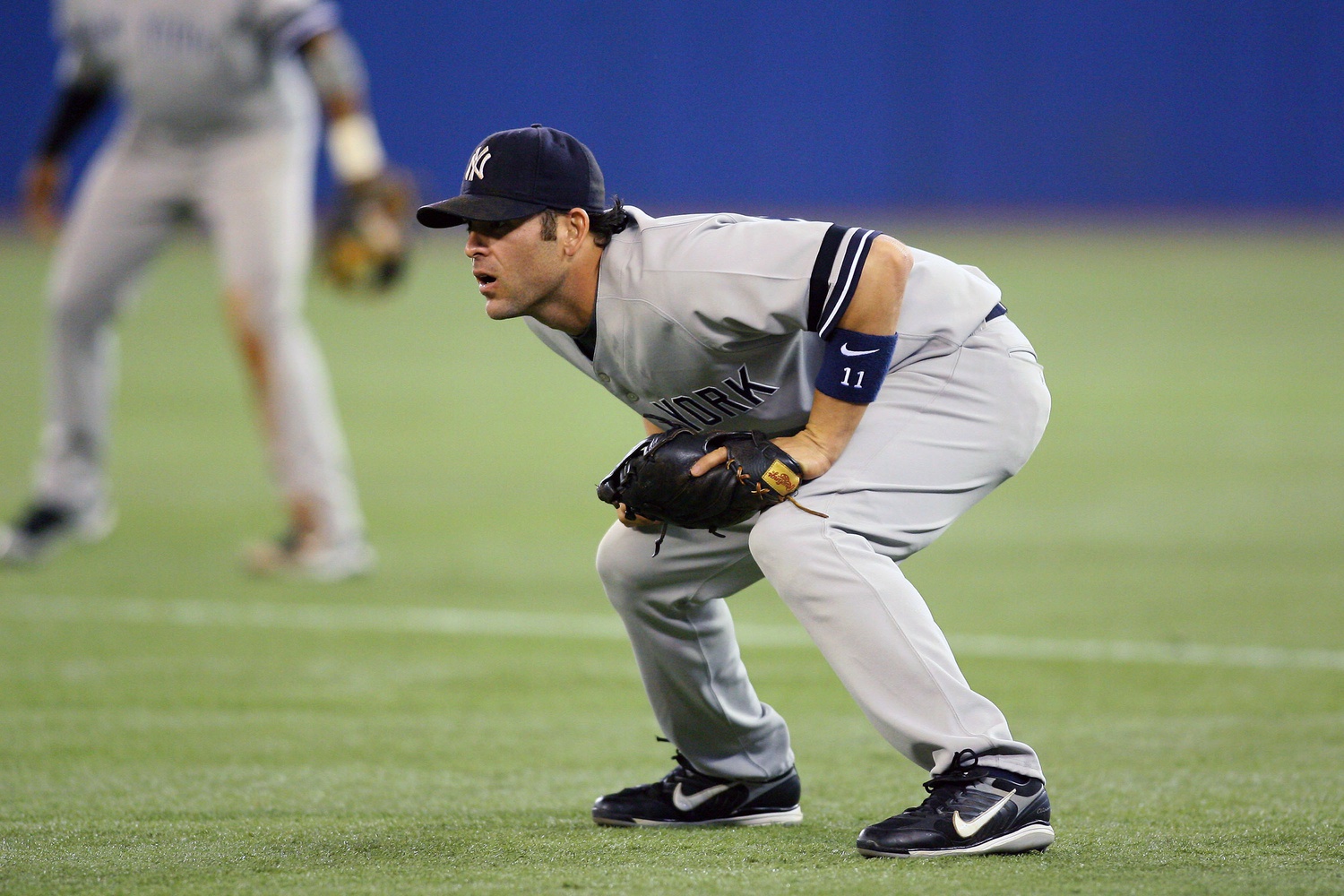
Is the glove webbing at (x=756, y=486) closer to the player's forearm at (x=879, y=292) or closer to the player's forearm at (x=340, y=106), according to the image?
the player's forearm at (x=879, y=292)

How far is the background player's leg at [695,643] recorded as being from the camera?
11.3ft

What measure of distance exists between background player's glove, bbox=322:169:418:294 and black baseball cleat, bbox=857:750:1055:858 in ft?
14.0

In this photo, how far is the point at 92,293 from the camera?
6.92 m

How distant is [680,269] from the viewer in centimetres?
319

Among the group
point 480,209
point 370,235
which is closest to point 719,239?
point 480,209

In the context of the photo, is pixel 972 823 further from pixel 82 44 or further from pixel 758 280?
pixel 82 44

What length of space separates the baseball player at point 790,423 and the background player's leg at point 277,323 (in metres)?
3.37

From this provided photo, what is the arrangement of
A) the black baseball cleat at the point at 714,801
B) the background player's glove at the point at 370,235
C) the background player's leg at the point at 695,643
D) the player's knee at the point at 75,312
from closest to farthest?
the background player's leg at the point at 695,643
the black baseball cleat at the point at 714,801
the background player's glove at the point at 370,235
the player's knee at the point at 75,312

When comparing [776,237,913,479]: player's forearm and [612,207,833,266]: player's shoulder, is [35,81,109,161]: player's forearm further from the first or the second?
[776,237,913,479]: player's forearm

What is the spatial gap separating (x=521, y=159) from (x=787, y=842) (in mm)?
1416

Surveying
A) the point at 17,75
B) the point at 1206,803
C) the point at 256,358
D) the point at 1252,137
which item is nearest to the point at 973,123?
the point at 1252,137

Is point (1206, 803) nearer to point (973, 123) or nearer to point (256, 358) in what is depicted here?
point (256, 358)

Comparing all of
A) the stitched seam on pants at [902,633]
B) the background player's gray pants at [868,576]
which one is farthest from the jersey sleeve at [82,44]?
the stitched seam on pants at [902,633]

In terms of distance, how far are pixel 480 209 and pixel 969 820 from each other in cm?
144
